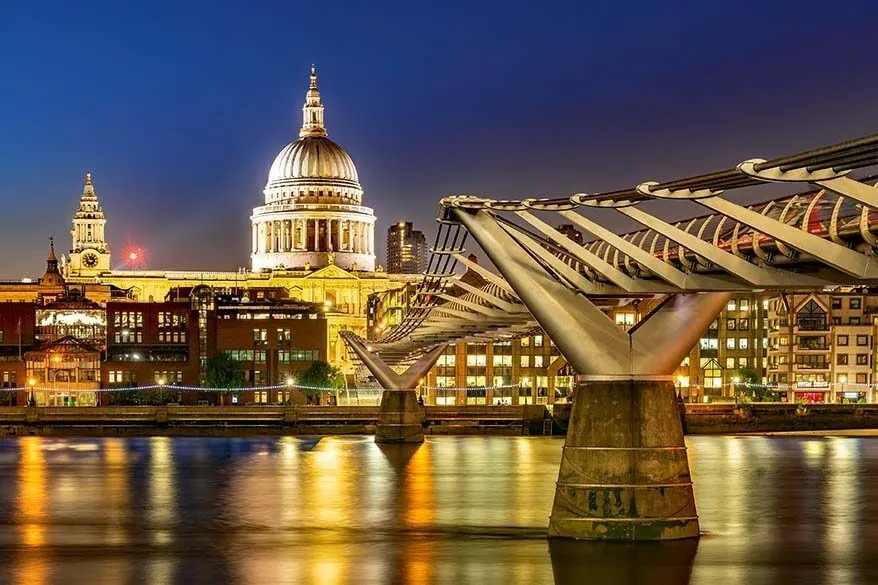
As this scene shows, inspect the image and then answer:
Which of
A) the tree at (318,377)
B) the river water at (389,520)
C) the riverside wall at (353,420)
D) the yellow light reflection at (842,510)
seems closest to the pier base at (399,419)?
the river water at (389,520)

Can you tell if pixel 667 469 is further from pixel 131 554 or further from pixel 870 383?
pixel 870 383

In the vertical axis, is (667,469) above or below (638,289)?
below

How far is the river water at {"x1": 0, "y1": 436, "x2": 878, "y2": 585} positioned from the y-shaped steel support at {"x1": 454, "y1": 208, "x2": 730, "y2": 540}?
2.32 feet

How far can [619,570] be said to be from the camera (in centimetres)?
3366

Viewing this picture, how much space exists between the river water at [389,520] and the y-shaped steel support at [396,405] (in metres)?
6.31

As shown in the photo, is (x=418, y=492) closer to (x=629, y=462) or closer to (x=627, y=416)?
(x=629, y=462)

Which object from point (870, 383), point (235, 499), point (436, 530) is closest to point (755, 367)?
point (870, 383)

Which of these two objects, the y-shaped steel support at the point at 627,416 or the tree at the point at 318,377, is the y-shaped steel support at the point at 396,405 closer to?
the tree at the point at 318,377

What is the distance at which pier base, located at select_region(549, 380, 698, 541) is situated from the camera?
34.8 meters

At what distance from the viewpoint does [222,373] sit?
128 meters

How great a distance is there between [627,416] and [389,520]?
1344 cm

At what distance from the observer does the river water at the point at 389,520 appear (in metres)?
34.8

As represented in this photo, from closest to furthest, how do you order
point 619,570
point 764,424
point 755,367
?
point 619,570
point 764,424
point 755,367

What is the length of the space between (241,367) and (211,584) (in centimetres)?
10068
